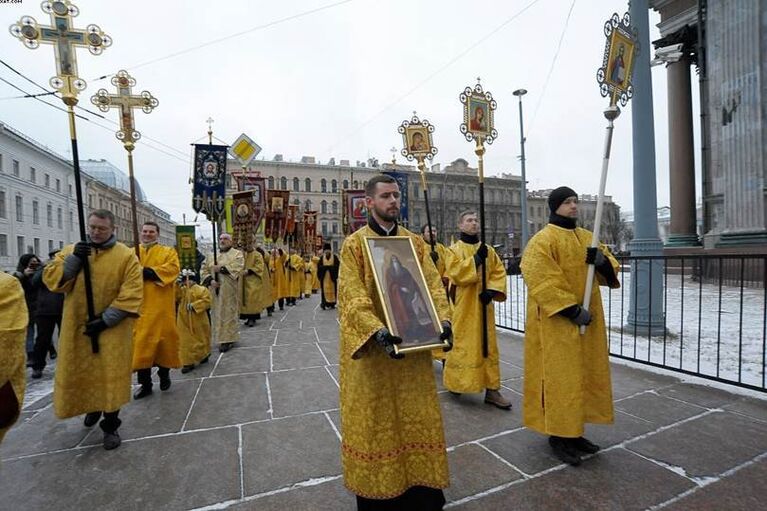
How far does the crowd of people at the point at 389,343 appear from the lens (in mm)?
2203

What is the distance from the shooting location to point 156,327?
180 inches

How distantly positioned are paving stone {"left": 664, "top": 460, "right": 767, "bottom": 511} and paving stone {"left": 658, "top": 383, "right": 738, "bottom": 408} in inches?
51.0

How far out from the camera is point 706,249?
1238cm

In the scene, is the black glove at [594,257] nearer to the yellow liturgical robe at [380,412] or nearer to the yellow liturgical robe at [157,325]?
the yellow liturgical robe at [380,412]

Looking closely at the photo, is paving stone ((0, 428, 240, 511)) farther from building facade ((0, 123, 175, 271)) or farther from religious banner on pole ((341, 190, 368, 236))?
building facade ((0, 123, 175, 271))

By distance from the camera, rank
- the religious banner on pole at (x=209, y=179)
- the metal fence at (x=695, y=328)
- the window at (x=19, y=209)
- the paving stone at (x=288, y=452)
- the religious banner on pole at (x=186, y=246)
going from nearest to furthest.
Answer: the paving stone at (x=288, y=452) → the metal fence at (x=695, y=328) → the religious banner on pole at (x=209, y=179) → the religious banner on pole at (x=186, y=246) → the window at (x=19, y=209)

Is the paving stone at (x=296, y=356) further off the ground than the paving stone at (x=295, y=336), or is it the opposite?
the paving stone at (x=296, y=356)

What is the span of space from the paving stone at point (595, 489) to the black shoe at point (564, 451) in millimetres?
58

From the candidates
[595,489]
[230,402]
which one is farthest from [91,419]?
[595,489]

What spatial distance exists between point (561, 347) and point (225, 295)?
5.88 m

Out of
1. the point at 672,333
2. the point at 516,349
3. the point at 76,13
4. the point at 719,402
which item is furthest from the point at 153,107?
the point at 672,333

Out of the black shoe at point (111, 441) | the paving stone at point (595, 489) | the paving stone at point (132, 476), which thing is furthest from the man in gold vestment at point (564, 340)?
the black shoe at point (111, 441)

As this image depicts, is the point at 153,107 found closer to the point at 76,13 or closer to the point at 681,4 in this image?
the point at 76,13

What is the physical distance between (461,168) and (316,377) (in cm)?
6440
